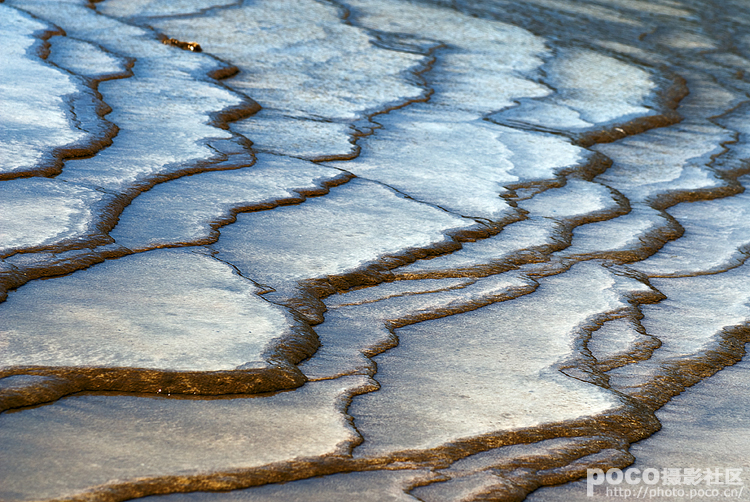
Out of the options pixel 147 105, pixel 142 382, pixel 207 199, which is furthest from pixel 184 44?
pixel 142 382

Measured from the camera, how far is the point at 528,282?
1.45 metres

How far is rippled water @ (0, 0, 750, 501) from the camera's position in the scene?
0.91 m

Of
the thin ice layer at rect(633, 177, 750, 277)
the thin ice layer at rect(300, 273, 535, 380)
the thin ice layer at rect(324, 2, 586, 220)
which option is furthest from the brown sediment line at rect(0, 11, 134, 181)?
the thin ice layer at rect(633, 177, 750, 277)

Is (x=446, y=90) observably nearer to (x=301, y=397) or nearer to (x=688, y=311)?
(x=688, y=311)

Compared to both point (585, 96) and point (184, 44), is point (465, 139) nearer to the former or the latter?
point (585, 96)

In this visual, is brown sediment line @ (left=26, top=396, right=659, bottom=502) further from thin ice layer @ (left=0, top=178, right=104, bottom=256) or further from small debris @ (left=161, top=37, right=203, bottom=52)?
small debris @ (left=161, top=37, right=203, bottom=52)

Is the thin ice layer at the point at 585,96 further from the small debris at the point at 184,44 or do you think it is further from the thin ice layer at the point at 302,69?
the small debris at the point at 184,44

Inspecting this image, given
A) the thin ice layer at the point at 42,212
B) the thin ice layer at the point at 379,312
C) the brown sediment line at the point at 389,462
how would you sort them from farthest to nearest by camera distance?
the thin ice layer at the point at 42,212 < the thin ice layer at the point at 379,312 < the brown sediment line at the point at 389,462

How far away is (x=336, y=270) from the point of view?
137 cm

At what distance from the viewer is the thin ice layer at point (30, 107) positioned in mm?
1650

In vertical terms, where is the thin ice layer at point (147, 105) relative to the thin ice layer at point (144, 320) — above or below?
above

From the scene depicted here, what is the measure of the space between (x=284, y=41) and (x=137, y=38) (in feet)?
1.80

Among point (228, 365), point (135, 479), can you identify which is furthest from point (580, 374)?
point (135, 479)

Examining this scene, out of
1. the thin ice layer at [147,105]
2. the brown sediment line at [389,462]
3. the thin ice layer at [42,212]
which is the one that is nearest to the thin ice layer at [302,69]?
the thin ice layer at [147,105]
